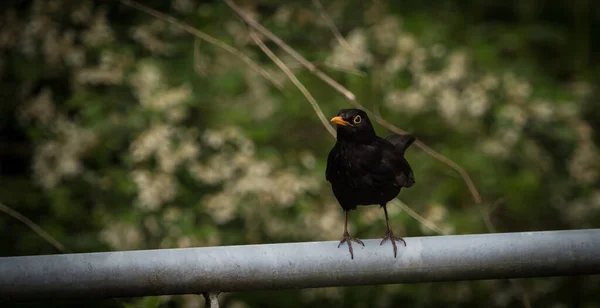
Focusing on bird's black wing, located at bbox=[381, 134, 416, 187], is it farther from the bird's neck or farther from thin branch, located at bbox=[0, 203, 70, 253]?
thin branch, located at bbox=[0, 203, 70, 253]

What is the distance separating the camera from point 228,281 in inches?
60.4

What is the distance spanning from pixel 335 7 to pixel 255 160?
1.20 metres

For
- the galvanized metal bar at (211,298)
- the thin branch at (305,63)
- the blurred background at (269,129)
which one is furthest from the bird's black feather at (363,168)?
the galvanized metal bar at (211,298)

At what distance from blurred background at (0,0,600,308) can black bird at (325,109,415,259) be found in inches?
26.7

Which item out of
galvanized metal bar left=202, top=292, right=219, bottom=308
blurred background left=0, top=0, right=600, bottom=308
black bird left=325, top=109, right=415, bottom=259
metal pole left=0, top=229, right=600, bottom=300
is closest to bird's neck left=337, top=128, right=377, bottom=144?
black bird left=325, top=109, right=415, bottom=259

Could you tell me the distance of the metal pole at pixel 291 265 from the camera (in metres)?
1.46

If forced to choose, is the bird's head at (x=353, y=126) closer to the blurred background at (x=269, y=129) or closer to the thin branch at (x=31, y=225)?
the blurred background at (x=269, y=129)

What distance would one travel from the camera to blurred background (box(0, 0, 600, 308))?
3398 mm

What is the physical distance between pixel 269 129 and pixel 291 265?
2158 millimetres

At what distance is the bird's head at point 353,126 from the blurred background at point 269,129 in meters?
0.66

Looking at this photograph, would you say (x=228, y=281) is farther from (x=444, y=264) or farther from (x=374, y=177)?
(x=374, y=177)

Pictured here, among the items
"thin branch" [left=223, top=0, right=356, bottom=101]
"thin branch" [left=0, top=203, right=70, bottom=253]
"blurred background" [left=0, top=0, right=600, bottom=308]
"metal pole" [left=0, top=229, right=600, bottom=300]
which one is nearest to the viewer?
"metal pole" [left=0, top=229, right=600, bottom=300]

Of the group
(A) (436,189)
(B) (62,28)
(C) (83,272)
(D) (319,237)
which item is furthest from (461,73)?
(C) (83,272)

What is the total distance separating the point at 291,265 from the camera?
5.03 feet
